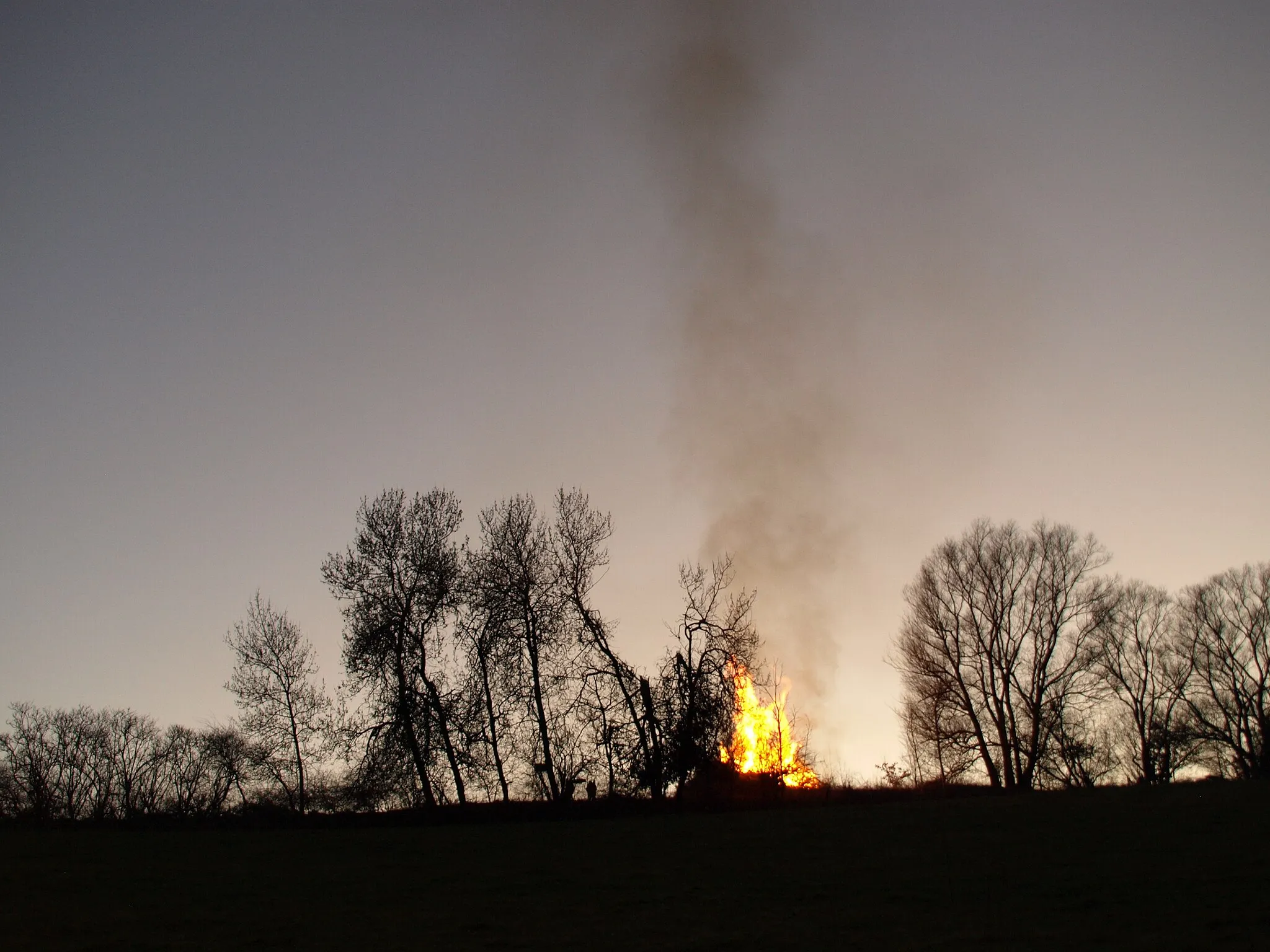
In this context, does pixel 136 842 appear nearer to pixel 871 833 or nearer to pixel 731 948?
pixel 731 948

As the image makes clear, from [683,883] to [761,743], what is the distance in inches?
611

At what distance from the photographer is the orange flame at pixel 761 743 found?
30.6 meters

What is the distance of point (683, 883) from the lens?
17141 millimetres

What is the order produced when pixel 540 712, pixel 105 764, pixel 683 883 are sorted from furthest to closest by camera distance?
pixel 105 764, pixel 540 712, pixel 683 883

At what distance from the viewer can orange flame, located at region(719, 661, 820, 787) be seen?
30.6m

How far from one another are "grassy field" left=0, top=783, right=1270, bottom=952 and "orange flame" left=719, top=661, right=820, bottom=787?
17.2 feet

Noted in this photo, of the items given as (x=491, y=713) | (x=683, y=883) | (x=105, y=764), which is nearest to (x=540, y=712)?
(x=491, y=713)

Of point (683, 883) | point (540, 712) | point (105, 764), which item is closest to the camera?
point (683, 883)

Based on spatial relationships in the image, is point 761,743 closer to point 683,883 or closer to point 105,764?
point 683,883

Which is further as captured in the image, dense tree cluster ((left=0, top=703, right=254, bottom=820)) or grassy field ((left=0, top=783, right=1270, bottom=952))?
dense tree cluster ((left=0, top=703, right=254, bottom=820))

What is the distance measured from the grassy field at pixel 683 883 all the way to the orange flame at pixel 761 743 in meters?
5.23

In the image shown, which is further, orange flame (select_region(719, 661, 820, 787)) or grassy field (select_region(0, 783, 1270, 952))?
orange flame (select_region(719, 661, 820, 787))

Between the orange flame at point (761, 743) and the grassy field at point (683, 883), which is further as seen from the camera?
the orange flame at point (761, 743)

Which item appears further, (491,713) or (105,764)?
(105,764)
